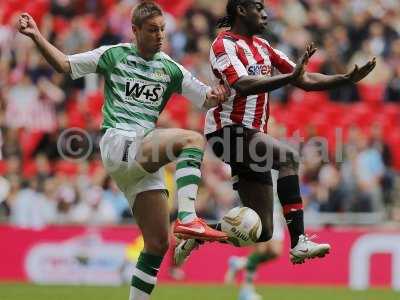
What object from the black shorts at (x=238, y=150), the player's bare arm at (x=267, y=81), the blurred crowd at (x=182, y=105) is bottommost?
the black shorts at (x=238, y=150)

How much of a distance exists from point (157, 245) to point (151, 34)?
5.59 feet

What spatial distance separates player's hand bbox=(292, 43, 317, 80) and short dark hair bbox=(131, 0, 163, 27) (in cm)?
123

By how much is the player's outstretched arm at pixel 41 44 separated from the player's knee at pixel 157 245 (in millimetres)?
1532

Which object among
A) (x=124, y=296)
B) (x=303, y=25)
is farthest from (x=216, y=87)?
(x=303, y=25)

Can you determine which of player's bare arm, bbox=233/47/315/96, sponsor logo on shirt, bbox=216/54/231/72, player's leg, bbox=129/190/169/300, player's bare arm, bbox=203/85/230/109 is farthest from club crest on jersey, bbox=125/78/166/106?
player's leg, bbox=129/190/169/300

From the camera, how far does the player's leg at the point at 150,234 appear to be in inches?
372

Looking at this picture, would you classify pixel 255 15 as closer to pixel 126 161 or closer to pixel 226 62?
pixel 226 62

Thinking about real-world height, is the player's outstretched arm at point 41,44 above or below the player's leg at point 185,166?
above

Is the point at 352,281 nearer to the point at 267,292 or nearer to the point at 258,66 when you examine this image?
the point at 267,292

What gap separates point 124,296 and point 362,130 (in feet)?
18.5

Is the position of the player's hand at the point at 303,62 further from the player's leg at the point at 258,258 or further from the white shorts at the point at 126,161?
the player's leg at the point at 258,258

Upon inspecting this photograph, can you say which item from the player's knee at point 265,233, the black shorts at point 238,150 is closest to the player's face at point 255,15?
the black shorts at point 238,150

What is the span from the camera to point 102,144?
30.5 feet

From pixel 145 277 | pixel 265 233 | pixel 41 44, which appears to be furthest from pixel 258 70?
pixel 145 277
